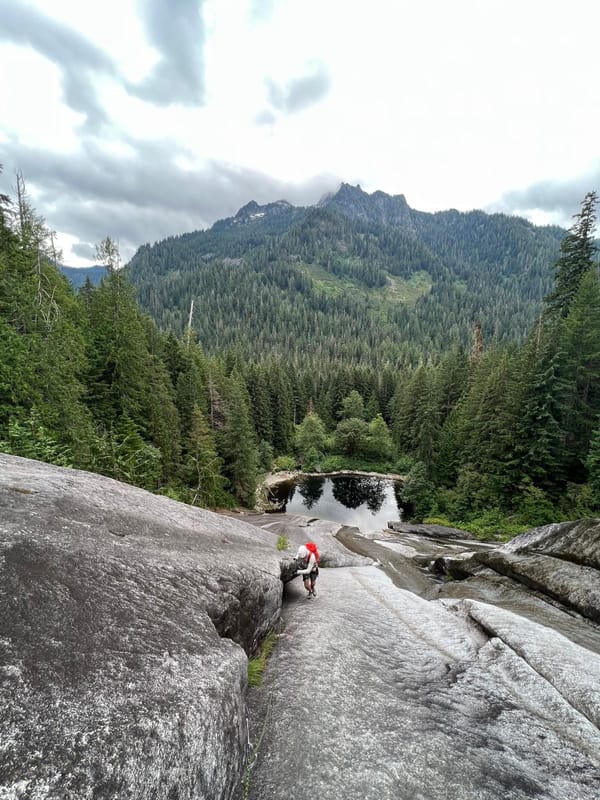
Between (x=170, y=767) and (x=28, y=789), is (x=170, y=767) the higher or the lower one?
the lower one

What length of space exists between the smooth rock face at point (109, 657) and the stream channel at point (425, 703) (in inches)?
37.8

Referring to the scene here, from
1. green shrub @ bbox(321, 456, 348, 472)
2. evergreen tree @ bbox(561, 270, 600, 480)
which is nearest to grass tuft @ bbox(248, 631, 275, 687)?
evergreen tree @ bbox(561, 270, 600, 480)

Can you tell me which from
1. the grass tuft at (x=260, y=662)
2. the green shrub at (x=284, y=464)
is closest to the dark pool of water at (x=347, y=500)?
the green shrub at (x=284, y=464)

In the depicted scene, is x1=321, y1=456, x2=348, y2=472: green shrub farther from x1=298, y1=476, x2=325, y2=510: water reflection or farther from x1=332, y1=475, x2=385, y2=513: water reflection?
x1=298, y1=476, x2=325, y2=510: water reflection

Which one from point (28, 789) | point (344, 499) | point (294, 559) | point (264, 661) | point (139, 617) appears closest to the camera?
point (28, 789)

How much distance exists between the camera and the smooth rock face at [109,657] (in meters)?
2.57

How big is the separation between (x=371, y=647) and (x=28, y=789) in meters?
6.68

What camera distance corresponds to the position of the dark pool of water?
45000mm

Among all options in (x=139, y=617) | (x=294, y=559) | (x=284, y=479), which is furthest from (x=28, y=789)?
(x=284, y=479)

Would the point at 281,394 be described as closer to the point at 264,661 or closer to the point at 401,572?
the point at 401,572

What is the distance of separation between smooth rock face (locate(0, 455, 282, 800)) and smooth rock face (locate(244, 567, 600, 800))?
0.98 m

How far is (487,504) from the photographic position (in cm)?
3139

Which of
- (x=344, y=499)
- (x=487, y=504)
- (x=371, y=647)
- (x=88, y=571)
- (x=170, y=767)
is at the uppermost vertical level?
(x=88, y=571)

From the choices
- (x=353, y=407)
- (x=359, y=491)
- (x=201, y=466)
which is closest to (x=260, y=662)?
(x=201, y=466)
